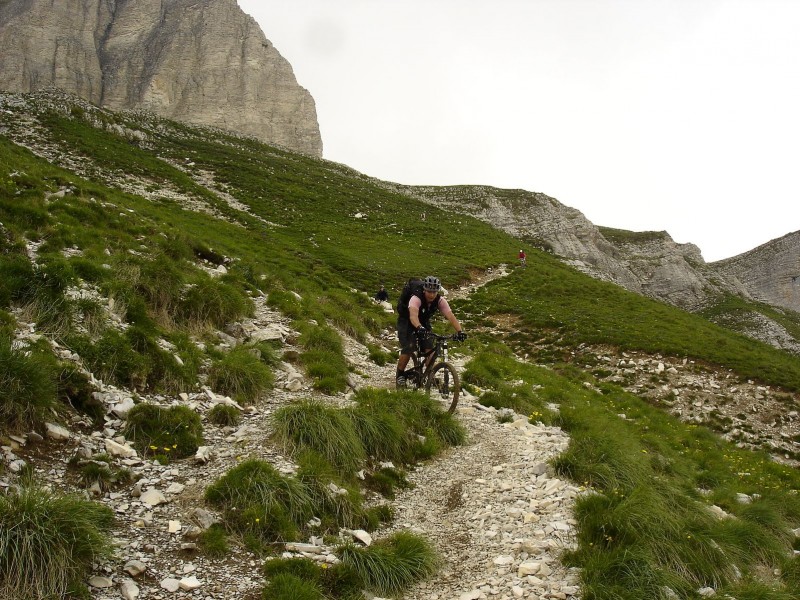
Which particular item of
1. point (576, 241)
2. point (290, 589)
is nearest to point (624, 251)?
point (576, 241)

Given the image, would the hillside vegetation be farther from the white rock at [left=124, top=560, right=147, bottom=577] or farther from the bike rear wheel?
the bike rear wheel

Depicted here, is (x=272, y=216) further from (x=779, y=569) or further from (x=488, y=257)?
(x=779, y=569)

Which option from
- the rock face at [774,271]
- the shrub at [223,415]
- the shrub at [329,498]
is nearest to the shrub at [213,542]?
the shrub at [329,498]

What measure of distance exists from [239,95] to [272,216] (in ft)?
294

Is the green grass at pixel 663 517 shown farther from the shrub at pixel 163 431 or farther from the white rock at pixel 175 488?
the shrub at pixel 163 431

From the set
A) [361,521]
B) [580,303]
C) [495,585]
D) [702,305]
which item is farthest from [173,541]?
[702,305]

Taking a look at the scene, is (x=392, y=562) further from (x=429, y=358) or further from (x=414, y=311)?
(x=429, y=358)

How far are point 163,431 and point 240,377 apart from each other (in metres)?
2.40

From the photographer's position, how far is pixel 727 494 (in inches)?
450

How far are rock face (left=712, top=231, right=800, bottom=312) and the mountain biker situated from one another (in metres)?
104

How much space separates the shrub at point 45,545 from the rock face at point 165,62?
408 ft

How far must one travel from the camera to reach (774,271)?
101 metres

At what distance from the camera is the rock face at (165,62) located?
11256 cm

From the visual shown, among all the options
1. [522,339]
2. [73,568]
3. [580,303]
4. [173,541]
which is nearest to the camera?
[73,568]
